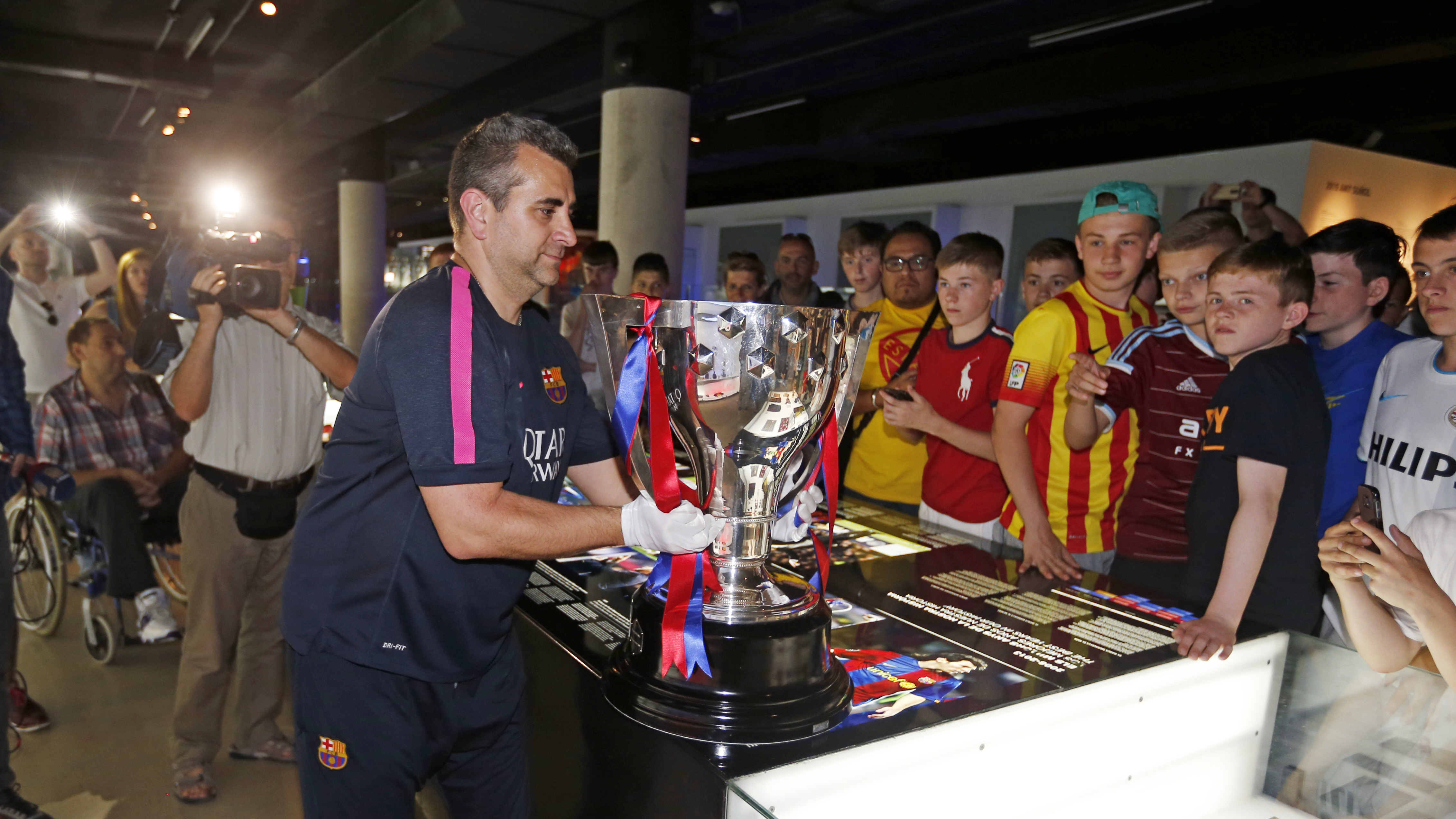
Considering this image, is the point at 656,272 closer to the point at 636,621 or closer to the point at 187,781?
the point at 187,781

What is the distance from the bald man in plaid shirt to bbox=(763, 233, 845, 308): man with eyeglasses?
8.78ft

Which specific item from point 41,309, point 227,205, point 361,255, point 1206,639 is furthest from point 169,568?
point 361,255

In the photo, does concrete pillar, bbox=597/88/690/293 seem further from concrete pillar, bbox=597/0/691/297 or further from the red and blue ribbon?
the red and blue ribbon

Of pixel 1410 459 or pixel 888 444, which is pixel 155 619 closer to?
pixel 888 444

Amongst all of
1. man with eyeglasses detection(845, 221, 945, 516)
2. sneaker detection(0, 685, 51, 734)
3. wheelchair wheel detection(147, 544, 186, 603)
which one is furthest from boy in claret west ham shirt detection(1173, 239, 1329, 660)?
wheelchair wheel detection(147, 544, 186, 603)

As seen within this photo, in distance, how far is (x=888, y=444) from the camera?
2.74 metres

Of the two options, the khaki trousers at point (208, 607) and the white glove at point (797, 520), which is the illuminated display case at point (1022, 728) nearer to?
the white glove at point (797, 520)

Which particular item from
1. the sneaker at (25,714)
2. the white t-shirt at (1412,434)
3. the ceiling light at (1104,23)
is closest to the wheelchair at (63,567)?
the sneaker at (25,714)

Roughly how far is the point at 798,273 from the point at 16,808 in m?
3.36

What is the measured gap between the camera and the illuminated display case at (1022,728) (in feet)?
3.34

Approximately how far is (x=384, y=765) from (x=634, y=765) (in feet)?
1.39

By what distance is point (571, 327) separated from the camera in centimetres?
448

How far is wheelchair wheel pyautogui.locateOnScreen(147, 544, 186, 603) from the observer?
3502 millimetres

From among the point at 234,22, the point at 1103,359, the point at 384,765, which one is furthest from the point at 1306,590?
the point at 234,22
